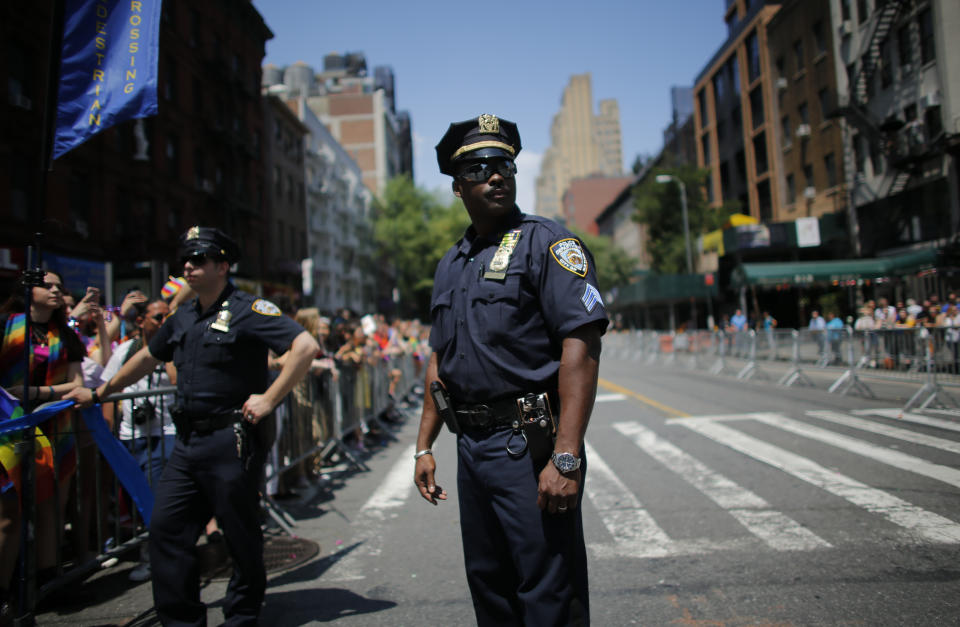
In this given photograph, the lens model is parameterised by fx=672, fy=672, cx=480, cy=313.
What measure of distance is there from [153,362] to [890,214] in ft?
98.4

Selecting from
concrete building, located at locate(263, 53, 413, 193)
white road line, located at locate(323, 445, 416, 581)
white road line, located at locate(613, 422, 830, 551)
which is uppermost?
concrete building, located at locate(263, 53, 413, 193)

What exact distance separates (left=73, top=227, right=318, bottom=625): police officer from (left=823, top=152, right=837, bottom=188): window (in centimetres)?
3392

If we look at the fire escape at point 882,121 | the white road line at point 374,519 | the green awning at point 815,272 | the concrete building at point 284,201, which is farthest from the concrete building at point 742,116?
the white road line at point 374,519

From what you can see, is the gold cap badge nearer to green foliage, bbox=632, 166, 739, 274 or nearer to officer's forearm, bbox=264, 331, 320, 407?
officer's forearm, bbox=264, 331, 320, 407

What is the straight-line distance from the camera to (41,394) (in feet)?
13.6

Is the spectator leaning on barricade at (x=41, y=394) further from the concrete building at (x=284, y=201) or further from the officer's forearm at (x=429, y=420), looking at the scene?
the concrete building at (x=284, y=201)

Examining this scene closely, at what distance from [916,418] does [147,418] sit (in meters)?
9.27

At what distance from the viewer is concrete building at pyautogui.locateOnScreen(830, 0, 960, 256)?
21.2m

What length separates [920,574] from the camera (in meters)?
3.91

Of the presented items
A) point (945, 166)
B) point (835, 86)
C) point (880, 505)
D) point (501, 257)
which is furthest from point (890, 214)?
point (501, 257)

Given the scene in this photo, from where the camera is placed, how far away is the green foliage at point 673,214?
136 feet

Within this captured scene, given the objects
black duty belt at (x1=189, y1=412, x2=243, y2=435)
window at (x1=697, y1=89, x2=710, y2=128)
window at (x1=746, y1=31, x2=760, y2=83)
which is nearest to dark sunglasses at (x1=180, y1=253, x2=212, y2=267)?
black duty belt at (x1=189, y1=412, x2=243, y2=435)

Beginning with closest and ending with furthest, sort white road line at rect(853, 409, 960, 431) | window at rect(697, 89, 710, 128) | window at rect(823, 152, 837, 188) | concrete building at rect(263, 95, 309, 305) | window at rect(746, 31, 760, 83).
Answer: white road line at rect(853, 409, 960, 431) < window at rect(823, 152, 837, 188) < window at rect(746, 31, 760, 83) < concrete building at rect(263, 95, 309, 305) < window at rect(697, 89, 710, 128)

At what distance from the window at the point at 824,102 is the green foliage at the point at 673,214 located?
918cm
